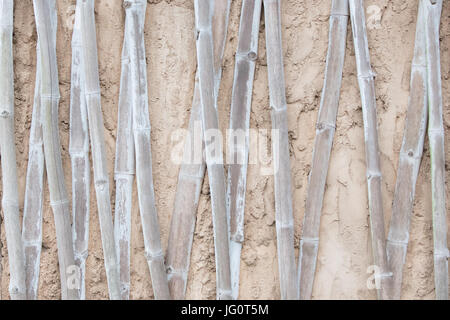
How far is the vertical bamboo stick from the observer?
5.49 ft

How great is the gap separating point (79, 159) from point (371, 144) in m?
0.96

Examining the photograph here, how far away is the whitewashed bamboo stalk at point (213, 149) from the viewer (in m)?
1.63

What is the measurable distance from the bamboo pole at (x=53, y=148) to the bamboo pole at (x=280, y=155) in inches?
26.8

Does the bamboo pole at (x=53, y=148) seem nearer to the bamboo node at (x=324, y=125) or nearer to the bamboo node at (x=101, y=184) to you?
the bamboo node at (x=101, y=184)

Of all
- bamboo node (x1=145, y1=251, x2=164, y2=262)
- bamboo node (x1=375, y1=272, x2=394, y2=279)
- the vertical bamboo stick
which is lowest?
bamboo node (x1=375, y1=272, x2=394, y2=279)

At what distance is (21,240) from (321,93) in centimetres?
110

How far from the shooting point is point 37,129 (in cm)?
169

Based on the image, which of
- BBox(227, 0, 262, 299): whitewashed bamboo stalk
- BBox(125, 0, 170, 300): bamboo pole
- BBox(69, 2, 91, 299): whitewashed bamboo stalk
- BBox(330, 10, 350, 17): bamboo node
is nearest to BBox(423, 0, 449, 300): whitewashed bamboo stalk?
BBox(330, 10, 350, 17): bamboo node

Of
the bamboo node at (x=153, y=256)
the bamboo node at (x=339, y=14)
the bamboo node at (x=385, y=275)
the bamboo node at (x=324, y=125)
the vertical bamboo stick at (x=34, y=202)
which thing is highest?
the bamboo node at (x=339, y=14)

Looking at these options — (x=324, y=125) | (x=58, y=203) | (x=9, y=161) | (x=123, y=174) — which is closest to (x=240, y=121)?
(x=324, y=125)

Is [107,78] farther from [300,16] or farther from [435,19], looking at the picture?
[435,19]

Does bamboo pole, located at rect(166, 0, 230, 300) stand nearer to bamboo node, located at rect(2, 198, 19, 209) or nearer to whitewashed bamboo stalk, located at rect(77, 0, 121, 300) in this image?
whitewashed bamboo stalk, located at rect(77, 0, 121, 300)

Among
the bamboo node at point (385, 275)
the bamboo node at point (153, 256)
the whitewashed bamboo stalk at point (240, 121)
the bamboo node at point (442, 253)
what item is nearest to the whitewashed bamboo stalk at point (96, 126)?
the bamboo node at point (153, 256)

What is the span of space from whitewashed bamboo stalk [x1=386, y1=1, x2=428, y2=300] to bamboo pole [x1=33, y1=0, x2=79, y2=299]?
1.04 meters
